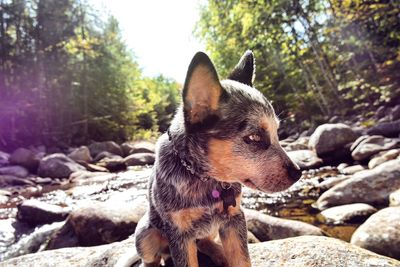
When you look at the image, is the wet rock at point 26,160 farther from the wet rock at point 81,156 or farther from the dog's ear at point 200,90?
the dog's ear at point 200,90

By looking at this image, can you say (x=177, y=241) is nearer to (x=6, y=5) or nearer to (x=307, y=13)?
(x=307, y=13)

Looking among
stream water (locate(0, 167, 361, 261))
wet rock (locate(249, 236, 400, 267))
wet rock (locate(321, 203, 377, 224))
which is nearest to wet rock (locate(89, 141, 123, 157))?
stream water (locate(0, 167, 361, 261))

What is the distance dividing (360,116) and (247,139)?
2018 centimetres

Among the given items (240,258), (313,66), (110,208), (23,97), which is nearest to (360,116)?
(313,66)

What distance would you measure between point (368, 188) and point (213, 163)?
617 centimetres

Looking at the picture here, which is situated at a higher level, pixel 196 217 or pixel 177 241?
pixel 196 217

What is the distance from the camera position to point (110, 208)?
20.1ft

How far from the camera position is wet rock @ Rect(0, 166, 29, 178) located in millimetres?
15406

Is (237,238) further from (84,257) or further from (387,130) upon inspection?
(387,130)

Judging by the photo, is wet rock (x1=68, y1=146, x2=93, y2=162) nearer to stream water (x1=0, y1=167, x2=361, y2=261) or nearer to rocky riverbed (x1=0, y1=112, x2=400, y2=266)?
rocky riverbed (x1=0, y1=112, x2=400, y2=266)

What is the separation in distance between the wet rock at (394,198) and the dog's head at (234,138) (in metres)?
5.20

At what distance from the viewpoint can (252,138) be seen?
99.0 inches

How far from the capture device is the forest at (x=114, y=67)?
21.9m

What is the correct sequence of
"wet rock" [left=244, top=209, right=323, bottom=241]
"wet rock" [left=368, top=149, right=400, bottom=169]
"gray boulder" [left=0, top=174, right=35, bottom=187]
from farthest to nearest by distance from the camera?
"gray boulder" [left=0, top=174, right=35, bottom=187], "wet rock" [left=368, top=149, right=400, bottom=169], "wet rock" [left=244, top=209, right=323, bottom=241]
